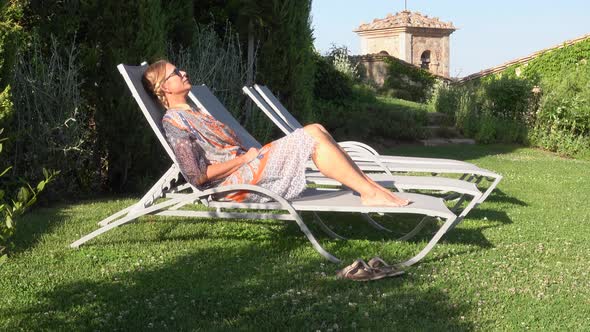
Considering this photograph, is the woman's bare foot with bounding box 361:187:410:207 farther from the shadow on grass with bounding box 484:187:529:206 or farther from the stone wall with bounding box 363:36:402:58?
the stone wall with bounding box 363:36:402:58

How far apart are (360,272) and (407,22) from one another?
114ft

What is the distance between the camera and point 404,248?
5270 mm

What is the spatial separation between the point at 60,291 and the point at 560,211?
481 centimetres

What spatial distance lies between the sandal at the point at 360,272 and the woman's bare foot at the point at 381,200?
41 centimetres

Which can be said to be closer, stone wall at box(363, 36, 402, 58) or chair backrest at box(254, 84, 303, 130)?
chair backrest at box(254, 84, 303, 130)

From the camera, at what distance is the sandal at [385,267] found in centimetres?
448

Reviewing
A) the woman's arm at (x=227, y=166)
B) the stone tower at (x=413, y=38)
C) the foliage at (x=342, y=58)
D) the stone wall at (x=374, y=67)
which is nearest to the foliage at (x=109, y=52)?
the woman's arm at (x=227, y=166)

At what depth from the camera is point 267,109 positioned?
283 inches

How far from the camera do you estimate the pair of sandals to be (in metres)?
4.38

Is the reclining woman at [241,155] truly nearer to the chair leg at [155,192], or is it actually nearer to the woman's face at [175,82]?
the woman's face at [175,82]

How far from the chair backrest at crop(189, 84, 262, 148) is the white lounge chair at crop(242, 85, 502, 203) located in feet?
1.40

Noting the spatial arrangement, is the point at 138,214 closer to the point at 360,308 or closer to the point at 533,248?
the point at 360,308

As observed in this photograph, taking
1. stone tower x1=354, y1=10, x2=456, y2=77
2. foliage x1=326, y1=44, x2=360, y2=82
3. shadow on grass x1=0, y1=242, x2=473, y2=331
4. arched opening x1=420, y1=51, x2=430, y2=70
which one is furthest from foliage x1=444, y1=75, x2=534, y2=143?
arched opening x1=420, y1=51, x2=430, y2=70

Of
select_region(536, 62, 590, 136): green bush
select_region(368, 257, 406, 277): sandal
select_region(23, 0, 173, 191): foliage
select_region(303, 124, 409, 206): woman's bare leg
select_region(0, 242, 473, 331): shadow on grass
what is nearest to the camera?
select_region(0, 242, 473, 331): shadow on grass
